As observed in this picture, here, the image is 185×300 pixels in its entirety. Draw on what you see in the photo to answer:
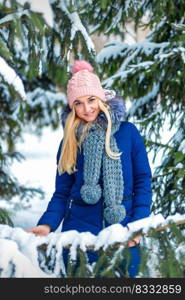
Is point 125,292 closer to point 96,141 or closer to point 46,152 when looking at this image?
point 96,141

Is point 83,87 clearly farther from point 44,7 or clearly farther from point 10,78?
point 44,7

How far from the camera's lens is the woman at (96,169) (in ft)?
10.7

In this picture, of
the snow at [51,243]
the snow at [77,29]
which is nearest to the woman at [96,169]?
the snow at [51,243]

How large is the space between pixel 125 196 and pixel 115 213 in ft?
0.51

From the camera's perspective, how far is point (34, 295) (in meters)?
2.49

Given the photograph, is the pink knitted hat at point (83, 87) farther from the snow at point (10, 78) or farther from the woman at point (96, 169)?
the snow at point (10, 78)

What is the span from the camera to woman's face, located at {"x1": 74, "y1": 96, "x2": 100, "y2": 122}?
3.36m

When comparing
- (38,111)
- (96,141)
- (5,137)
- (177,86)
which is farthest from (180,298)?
(38,111)

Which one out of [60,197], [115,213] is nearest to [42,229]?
[60,197]

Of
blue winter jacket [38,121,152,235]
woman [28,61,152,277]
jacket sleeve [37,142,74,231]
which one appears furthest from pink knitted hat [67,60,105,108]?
jacket sleeve [37,142,74,231]

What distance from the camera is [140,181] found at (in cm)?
330

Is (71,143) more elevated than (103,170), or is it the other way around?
(71,143)

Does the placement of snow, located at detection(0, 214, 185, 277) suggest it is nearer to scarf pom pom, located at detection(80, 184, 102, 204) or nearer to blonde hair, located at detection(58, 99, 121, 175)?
scarf pom pom, located at detection(80, 184, 102, 204)

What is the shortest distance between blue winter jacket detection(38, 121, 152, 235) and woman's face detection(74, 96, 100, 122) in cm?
15
